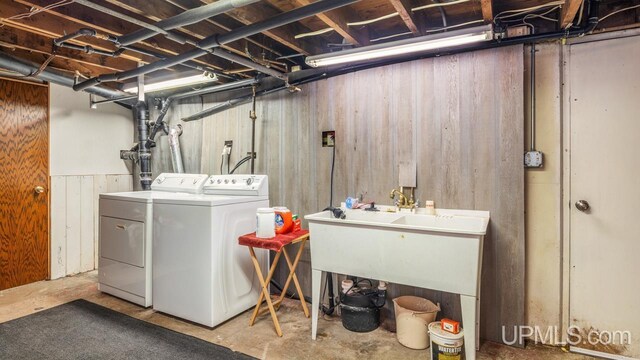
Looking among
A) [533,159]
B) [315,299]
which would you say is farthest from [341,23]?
[315,299]

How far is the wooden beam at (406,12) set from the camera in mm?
1889

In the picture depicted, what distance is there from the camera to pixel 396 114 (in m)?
2.68

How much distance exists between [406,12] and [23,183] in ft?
13.2

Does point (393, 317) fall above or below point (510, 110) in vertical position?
below

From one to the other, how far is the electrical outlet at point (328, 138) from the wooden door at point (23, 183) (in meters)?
3.07

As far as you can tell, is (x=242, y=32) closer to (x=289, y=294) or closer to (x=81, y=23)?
(x=81, y=23)

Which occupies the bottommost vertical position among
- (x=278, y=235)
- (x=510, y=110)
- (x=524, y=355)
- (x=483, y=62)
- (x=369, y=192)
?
(x=524, y=355)

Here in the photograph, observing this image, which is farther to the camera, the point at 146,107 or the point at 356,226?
the point at 146,107

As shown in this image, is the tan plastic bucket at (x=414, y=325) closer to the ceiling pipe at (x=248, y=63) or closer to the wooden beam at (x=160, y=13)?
the ceiling pipe at (x=248, y=63)

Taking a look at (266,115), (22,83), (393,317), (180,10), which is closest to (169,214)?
(266,115)

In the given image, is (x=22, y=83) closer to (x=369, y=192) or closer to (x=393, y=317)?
(x=369, y=192)

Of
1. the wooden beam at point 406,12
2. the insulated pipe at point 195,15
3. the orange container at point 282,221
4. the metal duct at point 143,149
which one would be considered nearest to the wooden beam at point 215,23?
the insulated pipe at point 195,15

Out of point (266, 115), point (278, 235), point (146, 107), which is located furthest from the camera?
point (146, 107)

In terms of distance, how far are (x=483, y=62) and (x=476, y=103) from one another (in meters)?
0.29
